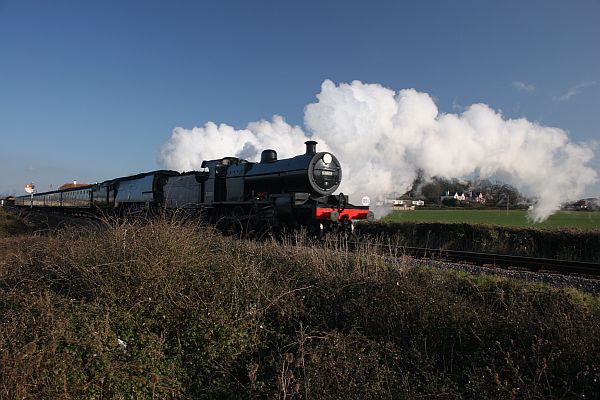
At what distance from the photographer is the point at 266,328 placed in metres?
6.33

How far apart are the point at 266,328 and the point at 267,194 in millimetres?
9126

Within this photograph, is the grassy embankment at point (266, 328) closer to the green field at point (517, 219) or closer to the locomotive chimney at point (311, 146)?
the locomotive chimney at point (311, 146)

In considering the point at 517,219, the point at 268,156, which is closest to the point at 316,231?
the point at 268,156

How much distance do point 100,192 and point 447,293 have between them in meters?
27.1

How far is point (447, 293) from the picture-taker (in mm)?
6863

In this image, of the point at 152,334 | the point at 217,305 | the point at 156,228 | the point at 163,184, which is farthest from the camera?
the point at 163,184

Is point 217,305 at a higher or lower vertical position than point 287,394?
higher

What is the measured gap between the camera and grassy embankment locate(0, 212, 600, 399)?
468cm

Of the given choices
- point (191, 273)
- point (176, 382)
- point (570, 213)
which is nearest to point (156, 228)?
point (191, 273)

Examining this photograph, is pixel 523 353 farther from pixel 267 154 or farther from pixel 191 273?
pixel 267 154

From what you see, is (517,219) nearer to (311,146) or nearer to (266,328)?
(311,146)

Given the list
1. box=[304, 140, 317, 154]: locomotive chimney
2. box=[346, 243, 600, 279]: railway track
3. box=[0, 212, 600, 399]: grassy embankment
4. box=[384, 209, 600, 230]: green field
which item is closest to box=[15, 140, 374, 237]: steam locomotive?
box=[304, 140, 317, 154]: locomotive chimney

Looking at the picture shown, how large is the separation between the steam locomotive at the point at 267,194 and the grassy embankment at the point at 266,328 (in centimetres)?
399

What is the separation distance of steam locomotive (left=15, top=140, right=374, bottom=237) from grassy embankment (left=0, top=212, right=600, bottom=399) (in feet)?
13.1
